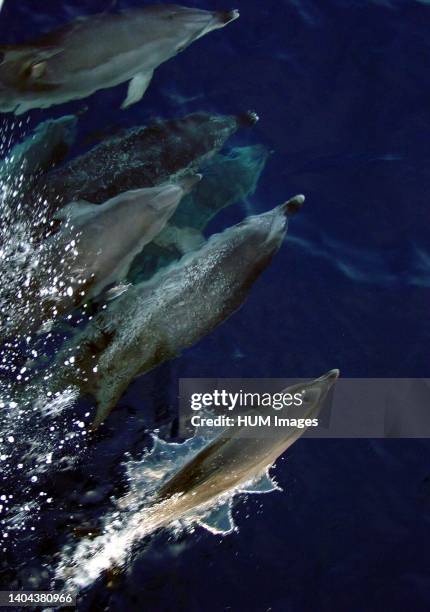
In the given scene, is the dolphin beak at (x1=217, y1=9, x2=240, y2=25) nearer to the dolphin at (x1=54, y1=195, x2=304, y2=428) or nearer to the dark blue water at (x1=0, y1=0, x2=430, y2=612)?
the dark blue water at (x1=0, y1=0, x2=430, y2=612)

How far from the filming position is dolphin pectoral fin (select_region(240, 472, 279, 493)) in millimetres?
7430

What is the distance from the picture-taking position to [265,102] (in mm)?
10969

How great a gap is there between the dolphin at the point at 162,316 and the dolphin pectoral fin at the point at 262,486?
143 cm

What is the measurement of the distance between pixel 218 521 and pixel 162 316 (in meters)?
1.90

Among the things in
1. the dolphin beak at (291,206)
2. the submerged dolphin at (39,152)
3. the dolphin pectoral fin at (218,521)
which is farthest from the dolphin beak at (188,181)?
the dolphin pectoral fin at (218,521)

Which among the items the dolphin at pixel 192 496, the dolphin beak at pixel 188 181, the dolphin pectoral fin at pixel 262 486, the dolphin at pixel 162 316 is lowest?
the dolphin pectoral fin at pixel 262 486

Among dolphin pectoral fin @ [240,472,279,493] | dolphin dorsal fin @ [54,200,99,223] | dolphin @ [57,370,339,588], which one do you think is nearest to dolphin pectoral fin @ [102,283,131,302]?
dolphin dorsal fin @ [54,200,99,223]

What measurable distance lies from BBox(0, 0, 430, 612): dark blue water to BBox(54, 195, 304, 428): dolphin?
32cm

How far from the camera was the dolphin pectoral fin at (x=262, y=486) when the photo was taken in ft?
24.4

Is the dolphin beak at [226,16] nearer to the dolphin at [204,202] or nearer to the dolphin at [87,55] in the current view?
the dolphin at [87,55]

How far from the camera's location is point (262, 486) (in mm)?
7496

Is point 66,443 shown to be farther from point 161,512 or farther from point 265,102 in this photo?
point 265,102

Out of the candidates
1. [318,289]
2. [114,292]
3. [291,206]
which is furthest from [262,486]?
[291,206]

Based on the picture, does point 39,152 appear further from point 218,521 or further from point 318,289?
point 218,521
